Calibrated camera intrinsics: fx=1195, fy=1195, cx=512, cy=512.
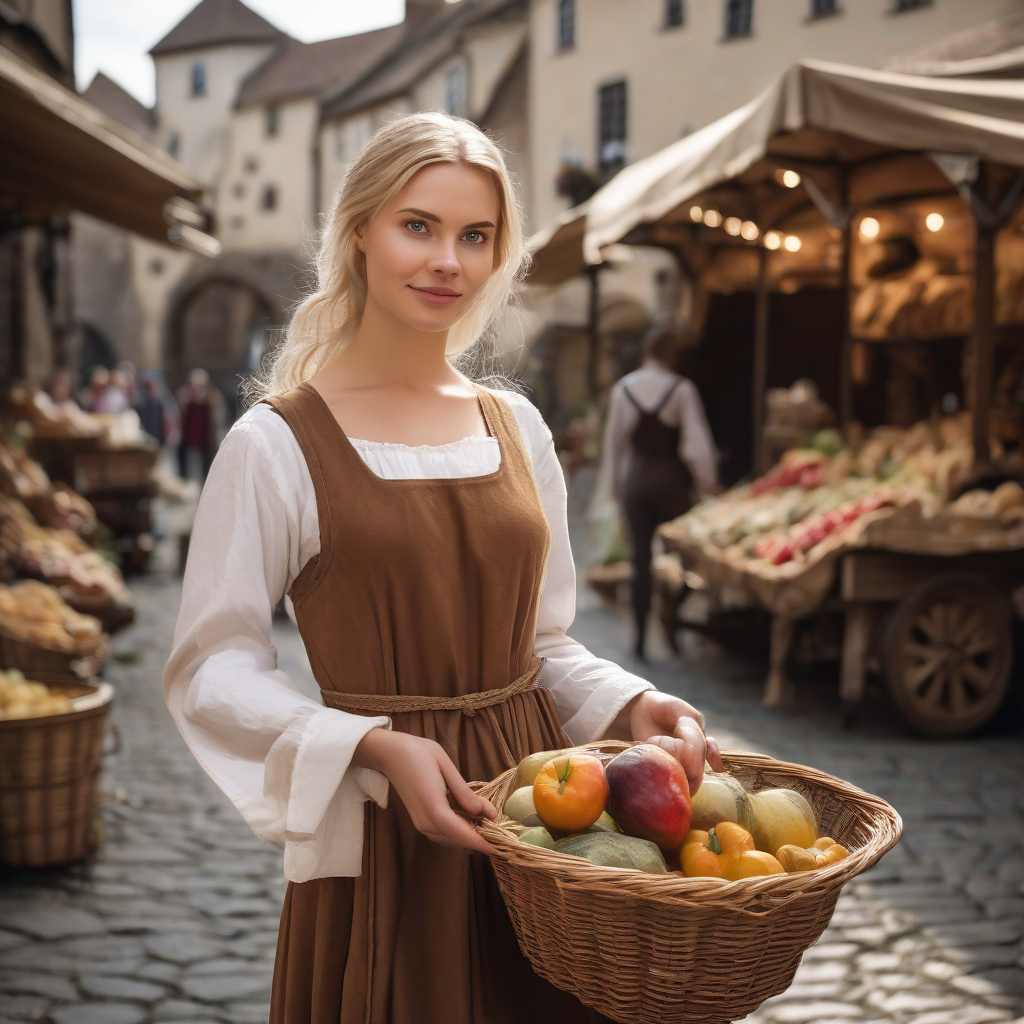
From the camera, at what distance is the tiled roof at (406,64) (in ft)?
113

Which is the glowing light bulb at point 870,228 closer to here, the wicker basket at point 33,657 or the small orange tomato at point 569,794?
the wicker basket at point 33,657

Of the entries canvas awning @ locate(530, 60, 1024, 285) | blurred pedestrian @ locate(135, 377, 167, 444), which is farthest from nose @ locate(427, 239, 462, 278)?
blurred pedestrian @ locate(135, 377, 167, 444)

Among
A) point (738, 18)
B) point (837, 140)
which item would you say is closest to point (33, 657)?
point (837, 140)

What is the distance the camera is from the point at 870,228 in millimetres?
9156

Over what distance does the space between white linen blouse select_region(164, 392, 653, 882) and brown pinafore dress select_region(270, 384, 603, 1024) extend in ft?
0.14

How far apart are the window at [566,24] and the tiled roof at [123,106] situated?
25.0m

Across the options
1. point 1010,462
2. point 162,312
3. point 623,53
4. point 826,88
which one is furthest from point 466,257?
point 162,312

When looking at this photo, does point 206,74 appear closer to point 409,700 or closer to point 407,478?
point 407,478

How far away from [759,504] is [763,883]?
673 cm

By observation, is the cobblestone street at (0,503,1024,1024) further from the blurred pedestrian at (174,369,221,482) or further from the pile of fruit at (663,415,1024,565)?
the blurred pedestrian at (174,369,221,482)

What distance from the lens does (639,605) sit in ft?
25.6

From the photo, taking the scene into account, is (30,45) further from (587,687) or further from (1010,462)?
(587,687)

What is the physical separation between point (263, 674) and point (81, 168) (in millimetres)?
7549

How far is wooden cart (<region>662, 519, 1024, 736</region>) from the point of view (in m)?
5.90
